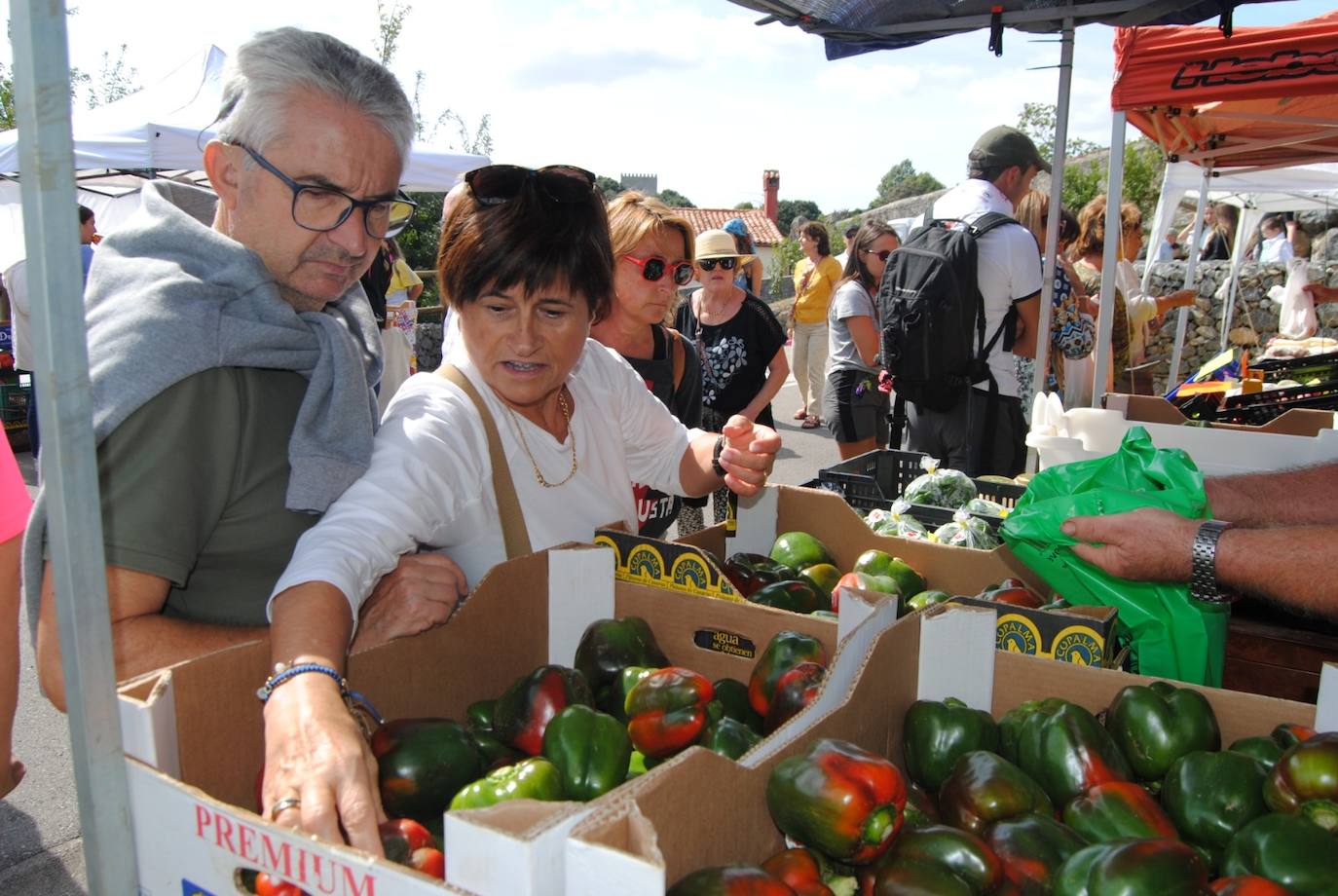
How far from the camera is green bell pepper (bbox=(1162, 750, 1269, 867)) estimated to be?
1497 millimetres

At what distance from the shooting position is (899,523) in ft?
9.37

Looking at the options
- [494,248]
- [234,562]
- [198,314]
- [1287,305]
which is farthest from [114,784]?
[1287,305]

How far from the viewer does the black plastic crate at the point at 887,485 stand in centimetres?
296

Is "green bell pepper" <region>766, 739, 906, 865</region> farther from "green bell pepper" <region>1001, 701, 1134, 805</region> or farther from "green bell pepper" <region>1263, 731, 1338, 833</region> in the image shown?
"green bell pepper" <region>1263, 731, 1338, 833</region>

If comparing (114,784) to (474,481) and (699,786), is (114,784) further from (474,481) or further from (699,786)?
(474,481)

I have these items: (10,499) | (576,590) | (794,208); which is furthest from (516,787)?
(794,208)

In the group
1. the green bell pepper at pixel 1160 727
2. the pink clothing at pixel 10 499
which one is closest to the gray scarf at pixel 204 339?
the pink clothing at pixel 10 499

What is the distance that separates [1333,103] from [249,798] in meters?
6.28

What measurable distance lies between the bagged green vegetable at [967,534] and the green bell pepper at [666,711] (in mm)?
1210

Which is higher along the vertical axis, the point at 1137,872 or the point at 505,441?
the point at 505,441

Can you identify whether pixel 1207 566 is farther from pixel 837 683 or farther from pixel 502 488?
pixel 502 488

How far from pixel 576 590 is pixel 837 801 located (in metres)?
0.86

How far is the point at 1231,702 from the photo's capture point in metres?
1.70

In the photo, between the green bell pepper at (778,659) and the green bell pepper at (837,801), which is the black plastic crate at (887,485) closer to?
the green bell pepper at (778,659)
